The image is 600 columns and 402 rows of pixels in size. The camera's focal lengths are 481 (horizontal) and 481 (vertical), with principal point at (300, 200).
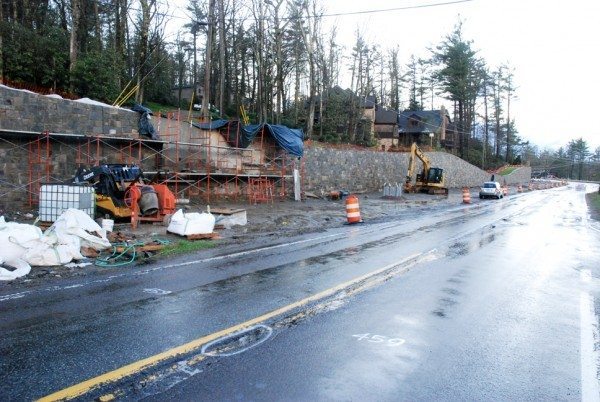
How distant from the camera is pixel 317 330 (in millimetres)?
5512

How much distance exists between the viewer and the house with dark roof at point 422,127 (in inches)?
2916

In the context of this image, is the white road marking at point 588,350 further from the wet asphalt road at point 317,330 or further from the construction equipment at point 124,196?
the construction equipment at point 124,196

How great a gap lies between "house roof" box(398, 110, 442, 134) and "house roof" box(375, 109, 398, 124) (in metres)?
1.44

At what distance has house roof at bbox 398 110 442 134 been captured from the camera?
74188 millimetres

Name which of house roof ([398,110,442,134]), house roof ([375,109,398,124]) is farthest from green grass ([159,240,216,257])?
house roof ([398,110,442,134])

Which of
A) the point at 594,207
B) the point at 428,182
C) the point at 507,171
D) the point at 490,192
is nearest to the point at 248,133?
the point at 428,182

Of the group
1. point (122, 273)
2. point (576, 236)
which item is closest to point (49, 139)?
point (122, 273)

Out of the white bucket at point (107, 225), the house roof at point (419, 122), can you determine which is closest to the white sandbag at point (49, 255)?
the white bucket at point (107, 225)

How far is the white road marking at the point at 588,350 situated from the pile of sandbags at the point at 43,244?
8.01 metres

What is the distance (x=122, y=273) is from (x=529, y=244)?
35.5 ft

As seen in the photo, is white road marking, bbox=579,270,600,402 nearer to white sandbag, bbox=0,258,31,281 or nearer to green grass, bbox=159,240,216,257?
green grass, bbox=159,240,216,257

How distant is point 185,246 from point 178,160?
10989 millimetres

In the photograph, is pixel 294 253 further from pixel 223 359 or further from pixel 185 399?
pixel 185 399

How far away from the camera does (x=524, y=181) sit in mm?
92625
